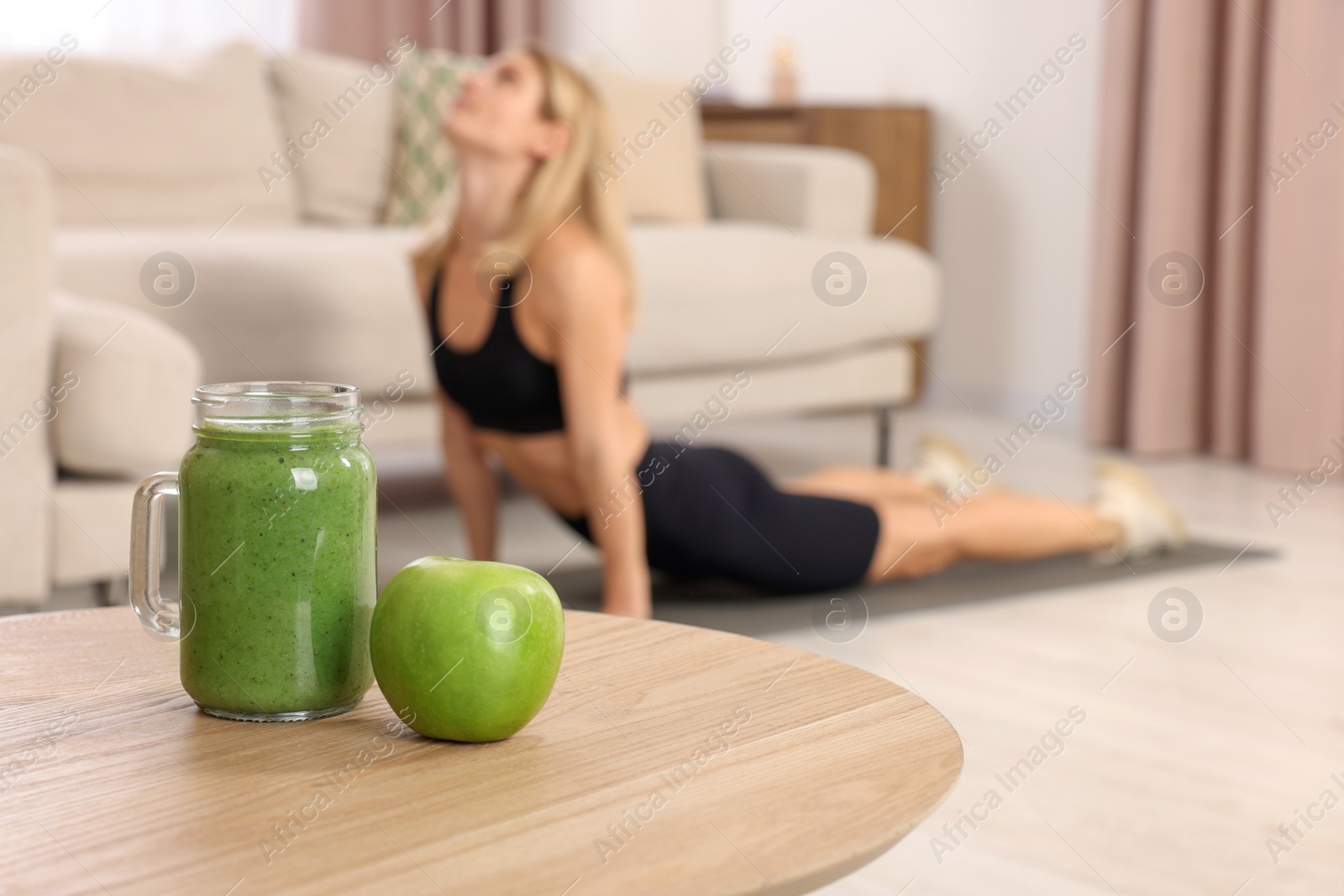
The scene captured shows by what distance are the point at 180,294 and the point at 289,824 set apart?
6.38 ft

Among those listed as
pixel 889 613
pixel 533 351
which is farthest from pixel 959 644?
pixel 533 351

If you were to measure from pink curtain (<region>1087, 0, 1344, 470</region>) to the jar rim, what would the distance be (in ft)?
9.99

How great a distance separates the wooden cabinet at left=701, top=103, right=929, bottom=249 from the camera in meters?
4.26

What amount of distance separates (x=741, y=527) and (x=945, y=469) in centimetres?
58

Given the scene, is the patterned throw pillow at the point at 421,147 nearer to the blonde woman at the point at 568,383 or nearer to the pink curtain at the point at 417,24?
the pink curtain at the point at 417,24

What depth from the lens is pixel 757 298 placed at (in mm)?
2883

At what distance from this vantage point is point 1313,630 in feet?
6.84

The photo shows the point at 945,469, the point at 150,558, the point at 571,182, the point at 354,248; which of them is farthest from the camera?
the point at 945,469

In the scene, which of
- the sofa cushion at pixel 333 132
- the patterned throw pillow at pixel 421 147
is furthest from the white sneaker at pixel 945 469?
the sofa cushion at pixel 333 132

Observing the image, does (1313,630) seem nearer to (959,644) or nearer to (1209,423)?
(959,644)

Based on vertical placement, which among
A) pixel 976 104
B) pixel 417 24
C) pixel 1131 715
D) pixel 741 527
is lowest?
pixel 1131 715

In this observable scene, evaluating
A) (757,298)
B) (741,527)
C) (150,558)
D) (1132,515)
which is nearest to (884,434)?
(757,298)

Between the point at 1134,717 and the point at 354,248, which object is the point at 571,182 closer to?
the point at 354,248

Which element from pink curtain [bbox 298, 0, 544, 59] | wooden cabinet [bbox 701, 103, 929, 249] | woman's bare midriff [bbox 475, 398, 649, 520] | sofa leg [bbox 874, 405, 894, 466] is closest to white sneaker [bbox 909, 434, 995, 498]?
sofa leg [bbox 874, 405, 894, 466]
